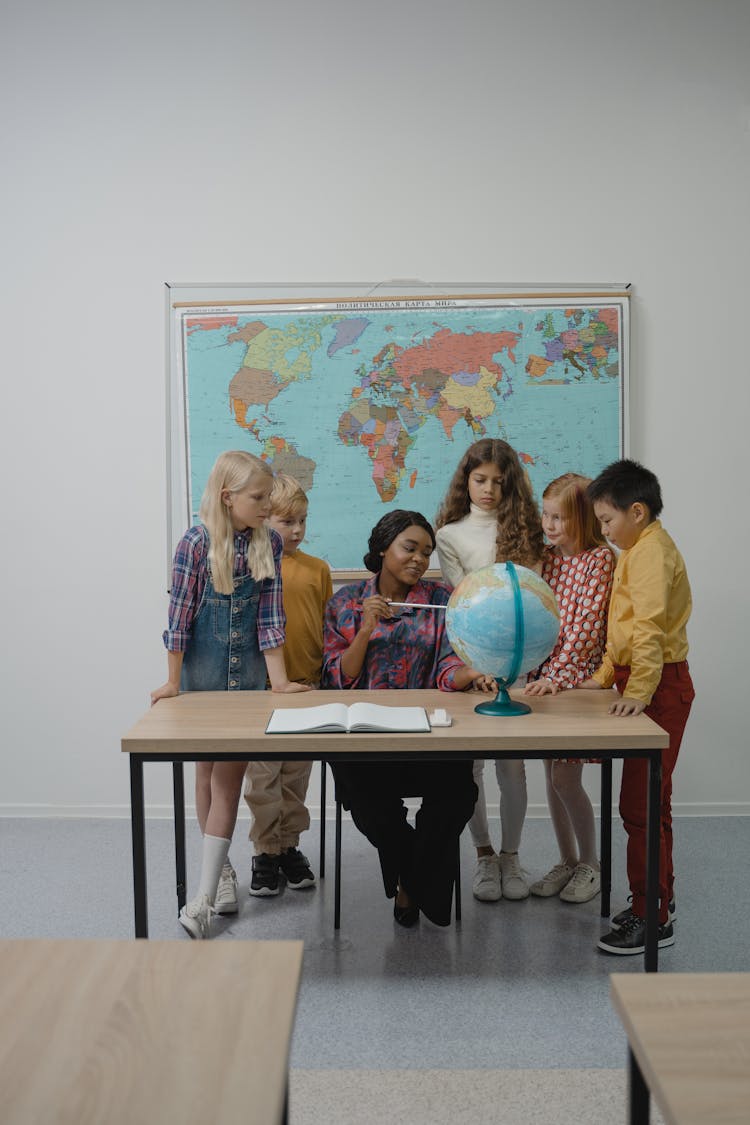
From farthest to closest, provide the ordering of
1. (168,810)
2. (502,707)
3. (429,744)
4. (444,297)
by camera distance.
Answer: (168,810)
(444,297)
(502,707)
(429,744)

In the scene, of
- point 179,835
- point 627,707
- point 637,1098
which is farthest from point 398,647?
point 637,1098

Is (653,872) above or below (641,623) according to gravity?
below

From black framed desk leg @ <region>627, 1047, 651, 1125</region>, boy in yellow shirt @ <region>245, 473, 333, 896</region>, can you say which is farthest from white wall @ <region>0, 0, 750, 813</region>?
black framed desk leg @ <region>627, 1047, 651, 1125</region>

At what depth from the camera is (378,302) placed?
3947mm

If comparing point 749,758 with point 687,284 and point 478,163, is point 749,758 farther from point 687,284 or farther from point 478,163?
point 478,163

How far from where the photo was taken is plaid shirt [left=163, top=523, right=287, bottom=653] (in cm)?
280

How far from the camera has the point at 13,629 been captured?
407 cm

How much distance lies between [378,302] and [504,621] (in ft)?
6.69

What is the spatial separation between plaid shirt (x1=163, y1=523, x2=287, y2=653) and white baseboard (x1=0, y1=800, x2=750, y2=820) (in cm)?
140

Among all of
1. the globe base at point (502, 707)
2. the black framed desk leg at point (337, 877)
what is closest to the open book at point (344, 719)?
the globe base at point (502, 707)

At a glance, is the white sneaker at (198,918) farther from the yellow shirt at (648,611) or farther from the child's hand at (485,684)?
the yellow shirt at (648,611)

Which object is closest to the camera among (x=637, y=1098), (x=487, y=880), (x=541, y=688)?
(x=637, y=1098)

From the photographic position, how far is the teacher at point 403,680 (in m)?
2.74

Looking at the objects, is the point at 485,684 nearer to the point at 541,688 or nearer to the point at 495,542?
the point at 541,688
